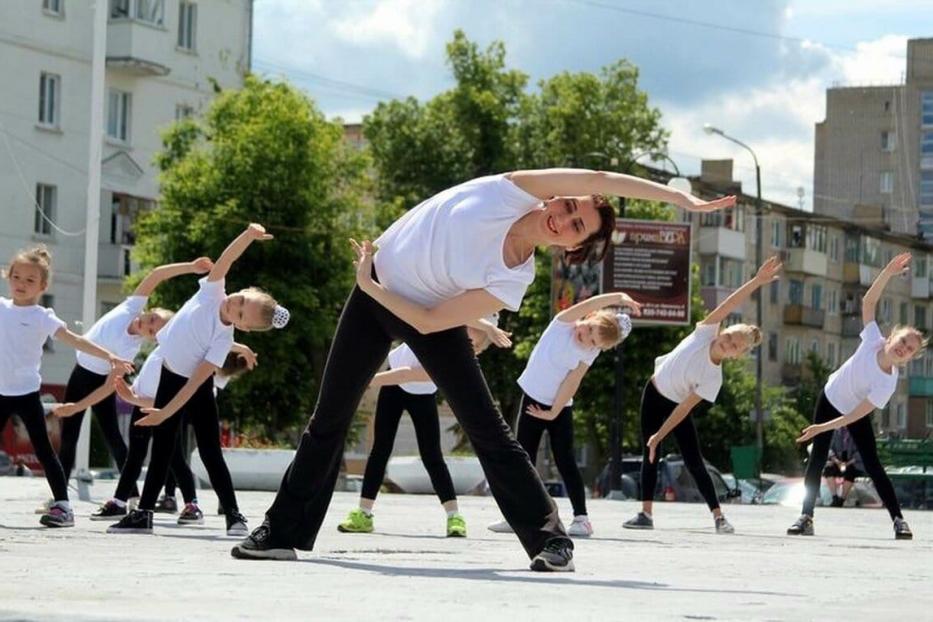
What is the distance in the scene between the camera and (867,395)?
15742 mm

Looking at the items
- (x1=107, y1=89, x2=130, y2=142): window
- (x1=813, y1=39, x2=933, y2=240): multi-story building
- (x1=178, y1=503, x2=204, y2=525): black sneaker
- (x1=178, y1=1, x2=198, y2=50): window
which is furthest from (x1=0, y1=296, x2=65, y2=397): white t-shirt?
(x1=813, y1=39, x2=933, y2=240): multi-story building

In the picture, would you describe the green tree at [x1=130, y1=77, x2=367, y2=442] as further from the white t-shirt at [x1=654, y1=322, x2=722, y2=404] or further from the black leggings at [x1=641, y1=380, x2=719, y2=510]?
the white t-shirt at [x1=654, y1=322, x2=722, y2=404]

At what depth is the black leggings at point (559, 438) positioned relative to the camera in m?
14.6

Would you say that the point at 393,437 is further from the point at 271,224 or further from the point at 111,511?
the point at 271,224

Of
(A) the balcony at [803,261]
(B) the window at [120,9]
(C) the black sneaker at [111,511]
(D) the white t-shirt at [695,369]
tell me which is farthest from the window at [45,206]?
(A) the balcony at [803,261]

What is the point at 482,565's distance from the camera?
9.46 metres

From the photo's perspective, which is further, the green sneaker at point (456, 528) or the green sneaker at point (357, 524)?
the green sneaker at point (357, 524)

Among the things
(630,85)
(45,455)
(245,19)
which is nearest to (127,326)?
(45,455)

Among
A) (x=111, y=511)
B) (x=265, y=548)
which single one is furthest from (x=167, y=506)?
(x=265, y=548)

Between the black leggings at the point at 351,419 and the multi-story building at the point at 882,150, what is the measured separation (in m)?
101

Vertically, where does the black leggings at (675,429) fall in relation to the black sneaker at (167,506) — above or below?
above

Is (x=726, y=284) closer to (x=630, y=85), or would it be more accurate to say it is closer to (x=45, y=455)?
(x=630, y=85)

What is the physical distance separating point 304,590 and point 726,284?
83.7 metres

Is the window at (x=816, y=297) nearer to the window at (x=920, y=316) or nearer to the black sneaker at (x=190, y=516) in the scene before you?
the window at (x=920, y=316)
